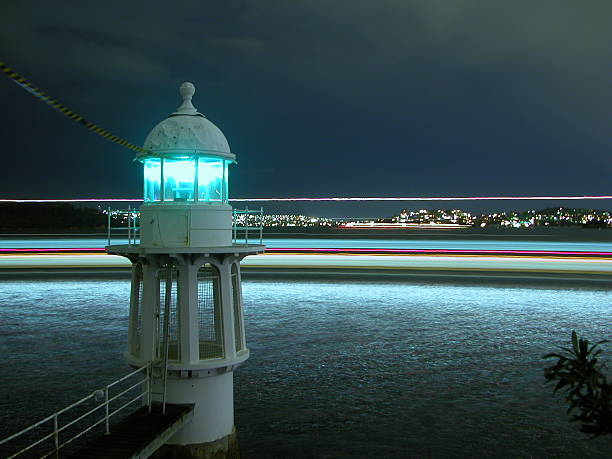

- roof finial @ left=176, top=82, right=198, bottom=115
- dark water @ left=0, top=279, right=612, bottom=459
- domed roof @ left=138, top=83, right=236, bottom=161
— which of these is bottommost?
dark water @ left=0, top=279, right=612, bottom=459

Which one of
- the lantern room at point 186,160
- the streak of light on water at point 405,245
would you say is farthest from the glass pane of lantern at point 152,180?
the streak of light on water at point 405,245

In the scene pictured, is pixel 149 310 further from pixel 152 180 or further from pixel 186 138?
pixel 186 138

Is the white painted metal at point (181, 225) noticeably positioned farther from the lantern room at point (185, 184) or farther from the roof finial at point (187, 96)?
the roof finial at point (187, 96)

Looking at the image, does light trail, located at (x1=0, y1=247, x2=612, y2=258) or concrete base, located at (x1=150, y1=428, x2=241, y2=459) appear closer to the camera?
concrete base, located at (x1=150, y1=428, x2=241, y2=459)

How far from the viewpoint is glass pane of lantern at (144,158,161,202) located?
9508 mm

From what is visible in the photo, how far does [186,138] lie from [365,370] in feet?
33.9

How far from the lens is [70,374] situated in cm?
1634

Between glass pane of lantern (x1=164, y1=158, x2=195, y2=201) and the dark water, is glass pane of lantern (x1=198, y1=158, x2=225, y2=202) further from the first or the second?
the dark water

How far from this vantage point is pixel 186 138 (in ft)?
30.2

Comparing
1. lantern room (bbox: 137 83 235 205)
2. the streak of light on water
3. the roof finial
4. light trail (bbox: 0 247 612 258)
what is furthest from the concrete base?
the streak of light on water

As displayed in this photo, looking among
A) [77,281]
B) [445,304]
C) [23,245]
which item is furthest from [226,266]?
[23,245]

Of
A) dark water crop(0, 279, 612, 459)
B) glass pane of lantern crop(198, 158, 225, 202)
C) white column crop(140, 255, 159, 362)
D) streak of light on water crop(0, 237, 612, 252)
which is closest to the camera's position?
white column crop(140, 255, 159, 362)

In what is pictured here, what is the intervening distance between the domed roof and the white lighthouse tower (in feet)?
0.05

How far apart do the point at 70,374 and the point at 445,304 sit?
18929 mm
